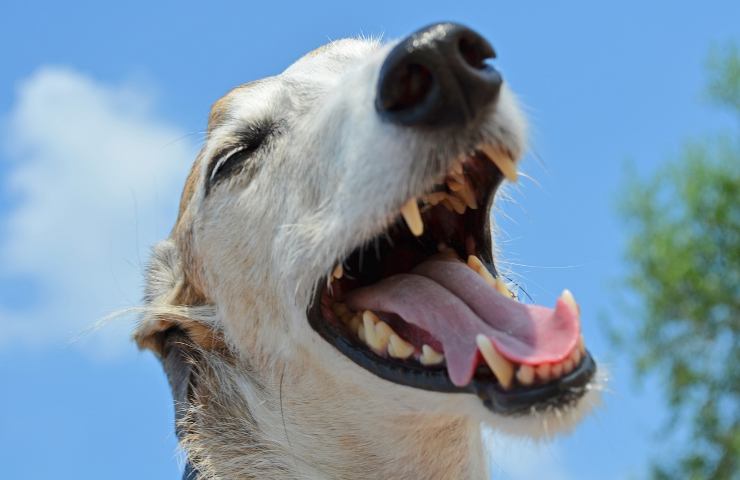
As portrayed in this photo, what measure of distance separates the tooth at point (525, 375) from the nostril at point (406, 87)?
107 cm

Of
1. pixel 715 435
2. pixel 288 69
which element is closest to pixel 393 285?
pixel 288 69

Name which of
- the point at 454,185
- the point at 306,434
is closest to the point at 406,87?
the point at 454,185

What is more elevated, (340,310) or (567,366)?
(340,310)

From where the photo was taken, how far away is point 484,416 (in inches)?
149

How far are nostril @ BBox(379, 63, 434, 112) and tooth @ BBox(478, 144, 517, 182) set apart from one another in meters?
0.38

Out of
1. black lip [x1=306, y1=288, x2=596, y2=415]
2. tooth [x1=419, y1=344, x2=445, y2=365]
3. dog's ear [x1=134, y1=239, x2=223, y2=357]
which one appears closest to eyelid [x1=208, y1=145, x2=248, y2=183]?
dog's ear [x1=134, y1=239, x2=223, y2=357]

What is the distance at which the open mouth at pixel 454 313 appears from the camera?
3656mm

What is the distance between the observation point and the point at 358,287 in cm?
461

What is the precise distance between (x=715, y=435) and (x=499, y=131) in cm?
2552

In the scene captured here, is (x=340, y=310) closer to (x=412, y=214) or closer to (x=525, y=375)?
(x=412, y=214)

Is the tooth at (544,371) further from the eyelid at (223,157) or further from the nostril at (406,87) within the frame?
the eyelid at (223,157)

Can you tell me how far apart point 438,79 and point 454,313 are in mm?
972

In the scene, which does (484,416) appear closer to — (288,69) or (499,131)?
(499,131)

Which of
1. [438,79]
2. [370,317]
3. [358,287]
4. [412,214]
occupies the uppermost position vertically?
[438,79]
